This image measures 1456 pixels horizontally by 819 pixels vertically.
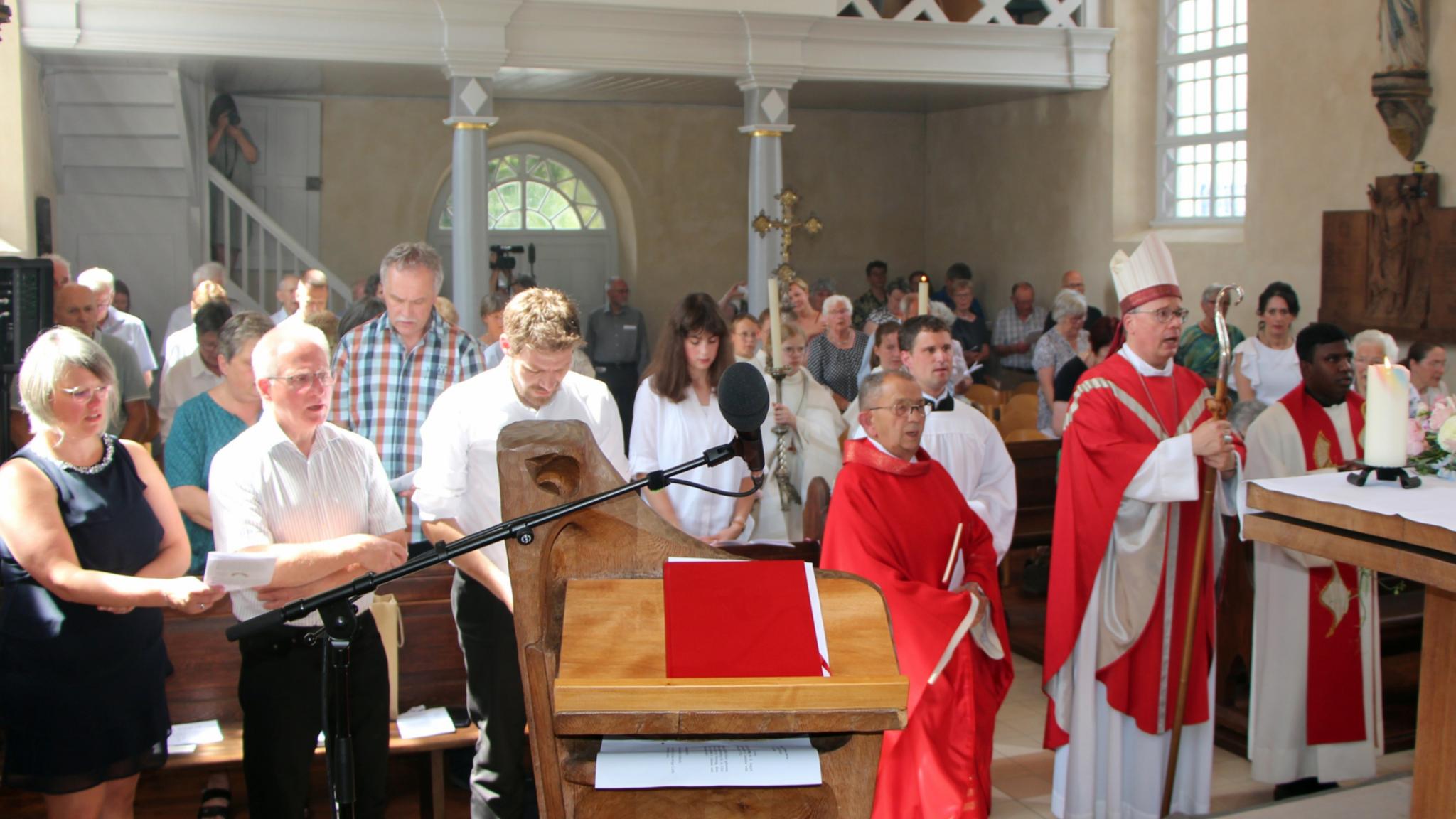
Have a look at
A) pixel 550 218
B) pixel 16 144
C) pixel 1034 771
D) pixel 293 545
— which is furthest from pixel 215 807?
pixel 550 218

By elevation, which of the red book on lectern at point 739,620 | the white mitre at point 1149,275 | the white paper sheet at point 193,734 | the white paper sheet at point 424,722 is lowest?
the white paper sheet at point 424,722

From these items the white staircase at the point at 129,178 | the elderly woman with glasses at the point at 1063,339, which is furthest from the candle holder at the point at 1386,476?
the white staircase at the point at 129,178

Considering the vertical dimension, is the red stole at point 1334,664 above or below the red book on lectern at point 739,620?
below

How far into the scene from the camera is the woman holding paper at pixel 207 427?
13.9 ft

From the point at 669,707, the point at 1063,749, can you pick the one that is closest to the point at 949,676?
the point at 1063,749

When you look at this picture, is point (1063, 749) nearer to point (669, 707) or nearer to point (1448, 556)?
point (1448, 556)

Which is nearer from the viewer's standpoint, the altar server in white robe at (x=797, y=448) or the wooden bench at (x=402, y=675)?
the wooden bench at (x=402, y=675)

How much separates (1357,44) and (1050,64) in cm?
306

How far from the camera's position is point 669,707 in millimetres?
1763

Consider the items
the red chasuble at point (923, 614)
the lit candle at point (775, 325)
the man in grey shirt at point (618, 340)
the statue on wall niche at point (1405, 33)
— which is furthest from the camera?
the man in grey shirt at point (618, 340)

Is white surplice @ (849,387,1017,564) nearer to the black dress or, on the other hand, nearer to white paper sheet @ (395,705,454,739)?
white paper sheet @ (395,705,454,739)

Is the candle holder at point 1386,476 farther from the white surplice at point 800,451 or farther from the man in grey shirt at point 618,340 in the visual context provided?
the man in grey shirt at point 618,340

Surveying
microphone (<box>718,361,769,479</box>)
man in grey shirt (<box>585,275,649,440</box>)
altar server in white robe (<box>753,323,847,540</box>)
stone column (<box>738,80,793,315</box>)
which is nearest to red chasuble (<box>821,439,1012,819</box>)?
altar server in white robe (<box>753,323,847,540</box>)

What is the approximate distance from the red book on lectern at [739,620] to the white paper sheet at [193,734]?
9.25 feet
